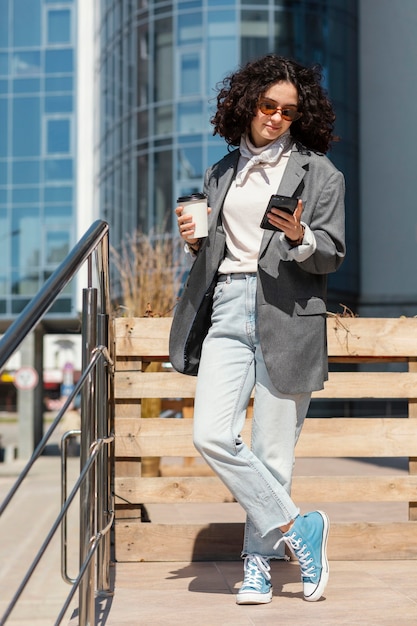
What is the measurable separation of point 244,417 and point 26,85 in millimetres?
28975

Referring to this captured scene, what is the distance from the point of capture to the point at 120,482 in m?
4.19

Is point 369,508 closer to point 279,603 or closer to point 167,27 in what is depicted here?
point 279,603

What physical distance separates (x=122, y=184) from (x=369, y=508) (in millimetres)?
18775

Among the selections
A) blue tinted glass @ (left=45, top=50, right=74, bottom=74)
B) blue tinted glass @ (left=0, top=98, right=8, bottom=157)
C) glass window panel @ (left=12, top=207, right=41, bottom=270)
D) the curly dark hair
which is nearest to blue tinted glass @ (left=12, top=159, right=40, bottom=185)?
blue tinted glass @ (left=0, top=98, right=8, bottom=157)

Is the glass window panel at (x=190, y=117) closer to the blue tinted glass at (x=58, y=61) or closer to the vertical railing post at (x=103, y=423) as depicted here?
the blue tinted glass at (x=58, y=61)

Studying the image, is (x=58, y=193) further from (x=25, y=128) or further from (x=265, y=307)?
(x=265, y=307)

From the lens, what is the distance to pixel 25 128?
30.6 m

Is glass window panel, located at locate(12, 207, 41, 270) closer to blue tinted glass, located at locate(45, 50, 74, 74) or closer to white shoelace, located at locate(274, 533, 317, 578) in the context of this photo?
blue tinted glass, located at locate(45, 50, 74, 74)

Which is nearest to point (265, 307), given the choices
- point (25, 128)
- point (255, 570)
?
point (255, 570)

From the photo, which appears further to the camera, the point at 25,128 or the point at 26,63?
the point at 26,63

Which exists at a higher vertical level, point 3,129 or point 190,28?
point 190,28

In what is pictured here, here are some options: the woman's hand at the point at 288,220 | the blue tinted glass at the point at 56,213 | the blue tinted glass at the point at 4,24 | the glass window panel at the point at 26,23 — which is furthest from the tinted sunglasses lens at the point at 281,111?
the blue tinted glass at the point at 4,24

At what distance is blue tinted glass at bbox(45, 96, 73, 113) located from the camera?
30.8m

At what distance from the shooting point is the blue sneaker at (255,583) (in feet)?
11.0
